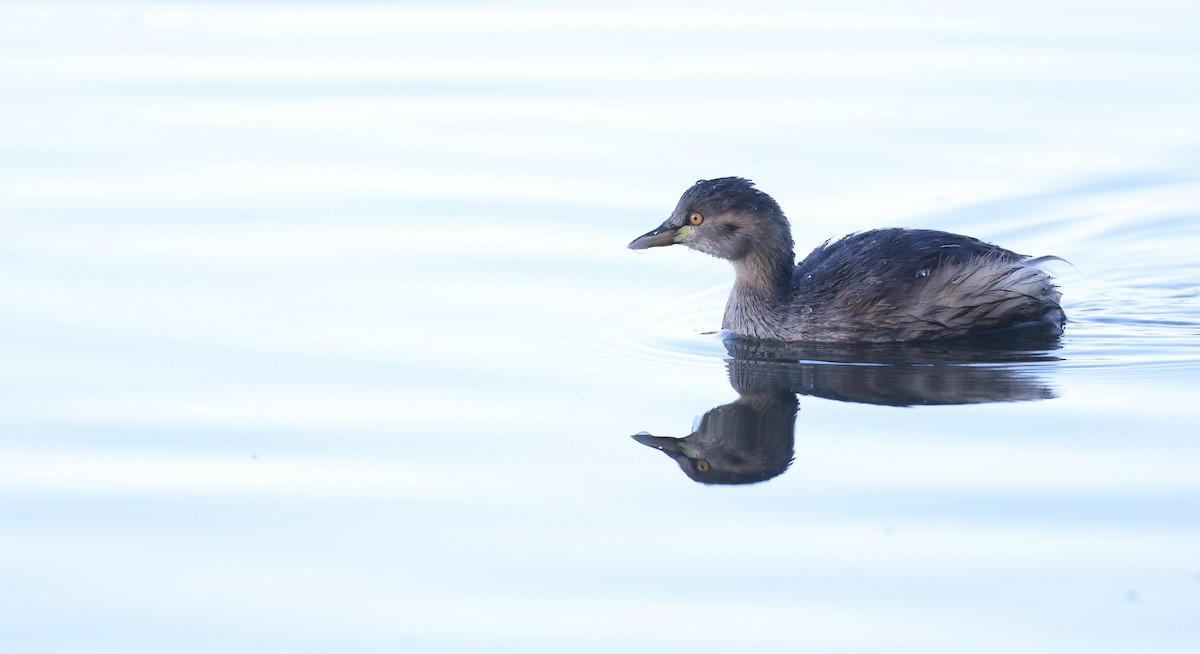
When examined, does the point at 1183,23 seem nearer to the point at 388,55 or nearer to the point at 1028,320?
the point at 388,55

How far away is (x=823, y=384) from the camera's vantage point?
7.63 metres

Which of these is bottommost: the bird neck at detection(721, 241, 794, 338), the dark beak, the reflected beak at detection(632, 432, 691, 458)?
the reflected beak at detection(632, 432, 691, 458)

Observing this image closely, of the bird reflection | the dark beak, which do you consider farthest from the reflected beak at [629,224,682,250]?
the bird reflection

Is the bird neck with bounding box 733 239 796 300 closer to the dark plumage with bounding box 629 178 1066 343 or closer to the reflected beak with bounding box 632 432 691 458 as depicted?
the dark plumage with bounding box 629 178 1066 343

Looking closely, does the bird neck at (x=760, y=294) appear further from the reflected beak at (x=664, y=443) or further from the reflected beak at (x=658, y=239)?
the reflected beak at (x=664, y=443)

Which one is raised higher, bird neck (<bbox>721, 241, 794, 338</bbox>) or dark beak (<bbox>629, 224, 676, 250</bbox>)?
dark beak (<bbox>629, 224, 676, 250</bbox>)

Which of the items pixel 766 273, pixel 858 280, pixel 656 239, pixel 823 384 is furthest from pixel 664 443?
pixel 656 239

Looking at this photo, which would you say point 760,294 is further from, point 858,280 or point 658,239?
point 658,239

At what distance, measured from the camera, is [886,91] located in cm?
1306

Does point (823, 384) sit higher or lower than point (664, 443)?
higher

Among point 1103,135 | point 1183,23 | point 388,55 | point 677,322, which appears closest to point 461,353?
point 677,322

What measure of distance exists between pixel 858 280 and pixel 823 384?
1.01 meters

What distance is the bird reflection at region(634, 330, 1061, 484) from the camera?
21.9 feet

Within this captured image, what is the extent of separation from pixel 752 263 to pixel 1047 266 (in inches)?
68.6
